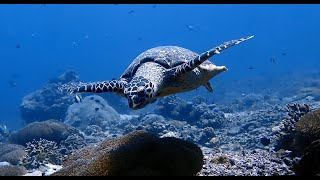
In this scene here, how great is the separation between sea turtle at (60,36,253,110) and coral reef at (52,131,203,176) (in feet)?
3.10

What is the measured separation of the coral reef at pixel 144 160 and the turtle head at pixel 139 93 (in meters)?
0.71

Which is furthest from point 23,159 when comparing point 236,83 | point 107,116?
point 236,83

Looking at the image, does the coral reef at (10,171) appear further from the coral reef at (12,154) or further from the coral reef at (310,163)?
the coral reef at (310,163)

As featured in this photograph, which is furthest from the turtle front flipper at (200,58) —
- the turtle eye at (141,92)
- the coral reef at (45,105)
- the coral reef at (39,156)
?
the coral reef at (45,105)

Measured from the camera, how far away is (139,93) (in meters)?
5.87

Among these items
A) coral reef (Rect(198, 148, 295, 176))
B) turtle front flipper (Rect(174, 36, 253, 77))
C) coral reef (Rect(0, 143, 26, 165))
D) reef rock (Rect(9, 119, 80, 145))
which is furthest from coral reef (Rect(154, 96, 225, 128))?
turtle front flipper (Rect(174, 36, 253, 77))

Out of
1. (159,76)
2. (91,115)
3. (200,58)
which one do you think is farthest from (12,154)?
(200,58)

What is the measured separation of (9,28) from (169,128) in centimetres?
20703

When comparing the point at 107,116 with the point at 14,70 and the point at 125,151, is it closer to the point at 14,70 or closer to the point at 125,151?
the point at 125,151

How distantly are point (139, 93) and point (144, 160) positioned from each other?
1550 mm

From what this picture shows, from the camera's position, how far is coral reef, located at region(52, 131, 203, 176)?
4.47m

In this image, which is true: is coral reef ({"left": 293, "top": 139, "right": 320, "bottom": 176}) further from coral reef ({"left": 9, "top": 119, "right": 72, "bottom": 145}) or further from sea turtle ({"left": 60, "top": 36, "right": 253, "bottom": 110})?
coral reef ({"left": 9, "top": 119, "right": 72, "bottom": 145})

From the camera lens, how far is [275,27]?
197 metres

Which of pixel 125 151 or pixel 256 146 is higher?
pixel 125 151
